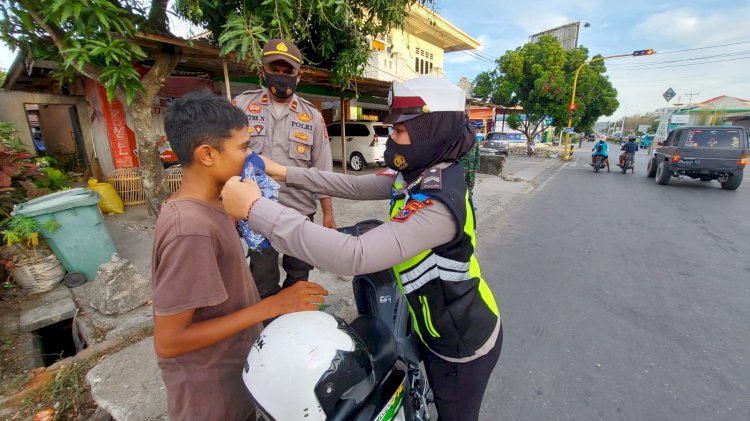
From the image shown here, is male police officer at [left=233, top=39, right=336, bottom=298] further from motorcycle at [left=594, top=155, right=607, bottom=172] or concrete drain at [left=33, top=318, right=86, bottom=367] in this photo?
motorcycle at [left=594, top=155, right=607, bottom=172]

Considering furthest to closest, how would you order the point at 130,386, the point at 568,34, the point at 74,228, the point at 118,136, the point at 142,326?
the point at 568,34 < the point at 118,136 < the point at 74,228 < the point at 142,326 < the point at 130,386

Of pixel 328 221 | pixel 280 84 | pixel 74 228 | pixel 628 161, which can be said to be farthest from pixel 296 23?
pixel 628 161

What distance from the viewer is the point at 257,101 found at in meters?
2.29

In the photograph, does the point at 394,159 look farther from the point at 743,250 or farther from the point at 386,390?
the point at 743,250

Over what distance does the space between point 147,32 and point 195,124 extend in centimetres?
380

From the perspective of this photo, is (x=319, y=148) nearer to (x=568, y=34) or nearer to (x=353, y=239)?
(x=353, y=239)

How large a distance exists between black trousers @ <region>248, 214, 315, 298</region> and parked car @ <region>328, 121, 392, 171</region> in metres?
8.48

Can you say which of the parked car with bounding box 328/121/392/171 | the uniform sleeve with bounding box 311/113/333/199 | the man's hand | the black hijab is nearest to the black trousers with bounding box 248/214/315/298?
the man's hand

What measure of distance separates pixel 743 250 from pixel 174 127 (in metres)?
6.72

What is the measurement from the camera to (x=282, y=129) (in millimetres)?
2291

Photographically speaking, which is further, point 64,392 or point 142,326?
point 142,326

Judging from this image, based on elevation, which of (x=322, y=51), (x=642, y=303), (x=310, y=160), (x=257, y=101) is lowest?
(x=642, y=303)

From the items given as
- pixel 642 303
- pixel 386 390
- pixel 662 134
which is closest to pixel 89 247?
pixel 386 390

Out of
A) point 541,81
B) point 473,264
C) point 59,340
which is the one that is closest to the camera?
point 473,264
